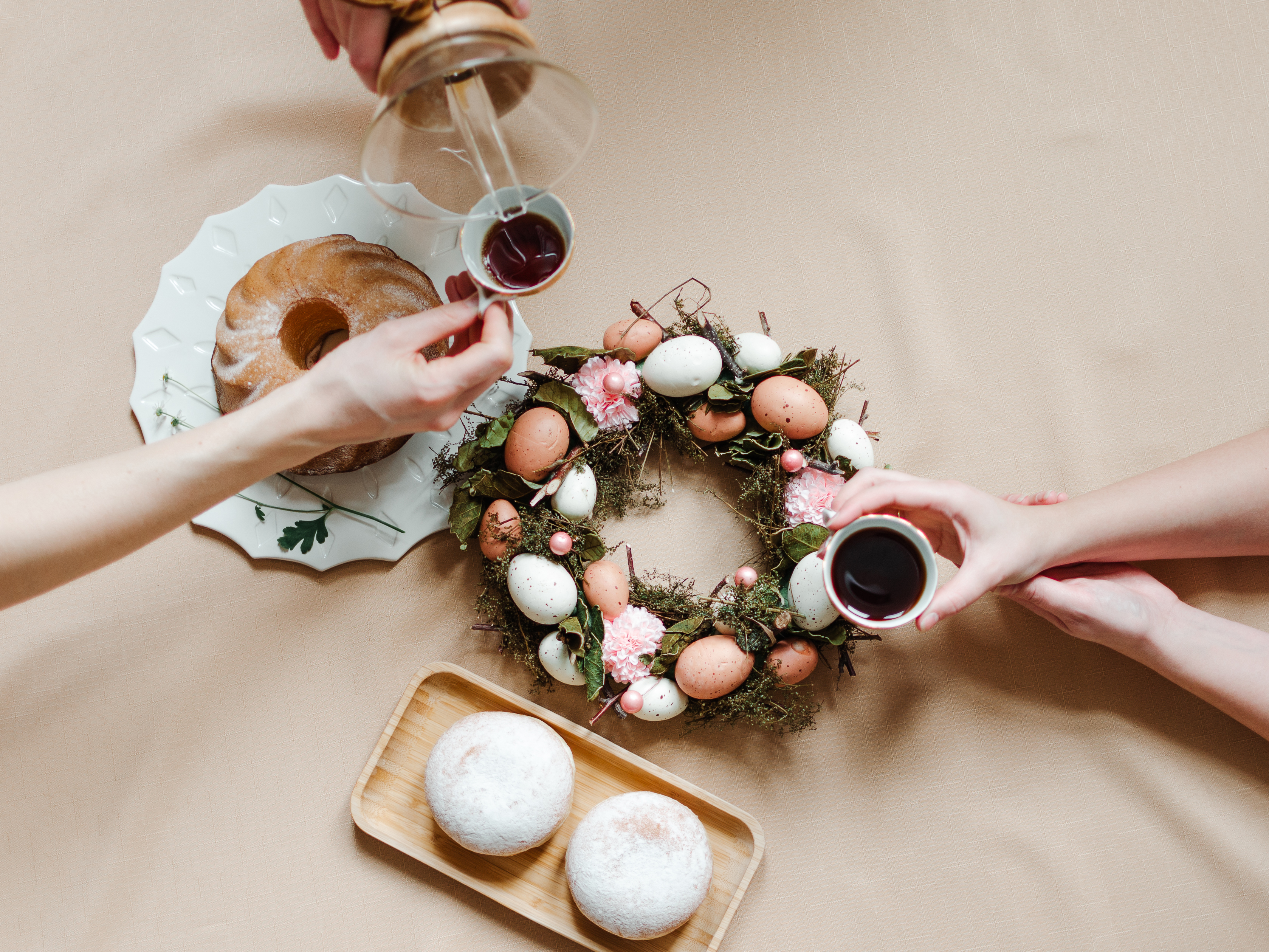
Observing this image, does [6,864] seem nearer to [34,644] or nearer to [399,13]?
[34,644]

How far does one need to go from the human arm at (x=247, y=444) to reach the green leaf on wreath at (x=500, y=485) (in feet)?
0.52

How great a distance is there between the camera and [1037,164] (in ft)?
4.29

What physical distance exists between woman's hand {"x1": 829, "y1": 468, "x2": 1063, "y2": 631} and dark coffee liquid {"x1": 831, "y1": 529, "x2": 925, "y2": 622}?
3 centimetres

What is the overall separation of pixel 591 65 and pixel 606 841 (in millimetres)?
1154

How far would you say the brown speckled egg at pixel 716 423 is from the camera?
1137 mm

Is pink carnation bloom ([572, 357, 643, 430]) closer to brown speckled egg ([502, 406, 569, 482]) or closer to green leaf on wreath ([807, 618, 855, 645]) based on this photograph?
brown speckled egg ([502, 406, 569, 482])

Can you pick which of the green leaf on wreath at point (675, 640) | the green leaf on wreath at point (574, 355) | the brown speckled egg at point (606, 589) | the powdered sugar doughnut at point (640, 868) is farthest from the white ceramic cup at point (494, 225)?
the powdered sugar doughnut at point (640, 868)

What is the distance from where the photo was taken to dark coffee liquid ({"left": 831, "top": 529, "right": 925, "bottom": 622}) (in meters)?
0.95

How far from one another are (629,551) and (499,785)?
1.17 ft

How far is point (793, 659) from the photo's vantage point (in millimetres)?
1111

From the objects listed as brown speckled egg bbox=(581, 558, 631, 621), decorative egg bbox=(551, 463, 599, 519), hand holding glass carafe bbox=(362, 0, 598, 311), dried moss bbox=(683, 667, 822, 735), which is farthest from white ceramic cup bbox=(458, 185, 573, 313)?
dried moss bbox=(683, 667, 822, 735)

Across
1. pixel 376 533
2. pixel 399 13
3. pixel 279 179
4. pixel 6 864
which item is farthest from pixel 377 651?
pixel 399 13

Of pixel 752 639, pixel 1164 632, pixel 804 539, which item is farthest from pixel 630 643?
pixel 1164 632

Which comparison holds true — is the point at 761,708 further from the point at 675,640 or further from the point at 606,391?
the point at 606,391
